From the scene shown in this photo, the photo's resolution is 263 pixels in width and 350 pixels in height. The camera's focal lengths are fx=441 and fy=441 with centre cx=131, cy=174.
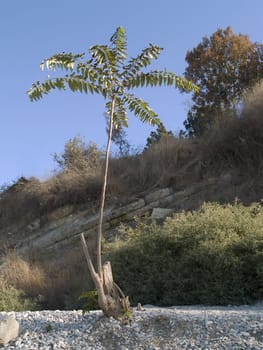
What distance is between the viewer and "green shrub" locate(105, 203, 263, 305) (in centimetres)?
662

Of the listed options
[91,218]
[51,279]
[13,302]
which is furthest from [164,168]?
[13,302]

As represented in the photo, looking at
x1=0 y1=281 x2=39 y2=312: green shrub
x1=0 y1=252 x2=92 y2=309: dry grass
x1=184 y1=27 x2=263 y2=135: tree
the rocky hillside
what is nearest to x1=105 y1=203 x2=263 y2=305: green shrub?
x1=0 y1=252 x2=92 y2=309: dry grass

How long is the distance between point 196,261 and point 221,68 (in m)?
16.6

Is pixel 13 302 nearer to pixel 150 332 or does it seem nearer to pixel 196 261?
pixel 196 261

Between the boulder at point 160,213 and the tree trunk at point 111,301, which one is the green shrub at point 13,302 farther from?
the boulder at point 160,213

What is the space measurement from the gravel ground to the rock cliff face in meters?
6.55

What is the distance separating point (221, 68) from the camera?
2178 centimetres

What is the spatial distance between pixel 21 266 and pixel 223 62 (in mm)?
15446

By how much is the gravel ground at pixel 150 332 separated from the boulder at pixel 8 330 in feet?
0.20

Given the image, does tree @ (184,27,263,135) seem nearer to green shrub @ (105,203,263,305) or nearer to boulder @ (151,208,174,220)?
boulder @ (151,208,174,220)

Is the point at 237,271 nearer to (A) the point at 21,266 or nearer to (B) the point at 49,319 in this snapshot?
(B) the point at 49,319

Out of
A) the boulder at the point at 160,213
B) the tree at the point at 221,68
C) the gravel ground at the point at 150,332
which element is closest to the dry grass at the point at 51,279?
the boulder at the point at 160,213

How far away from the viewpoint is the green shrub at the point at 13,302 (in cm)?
793

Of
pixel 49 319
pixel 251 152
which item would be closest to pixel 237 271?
pixel 49 319
